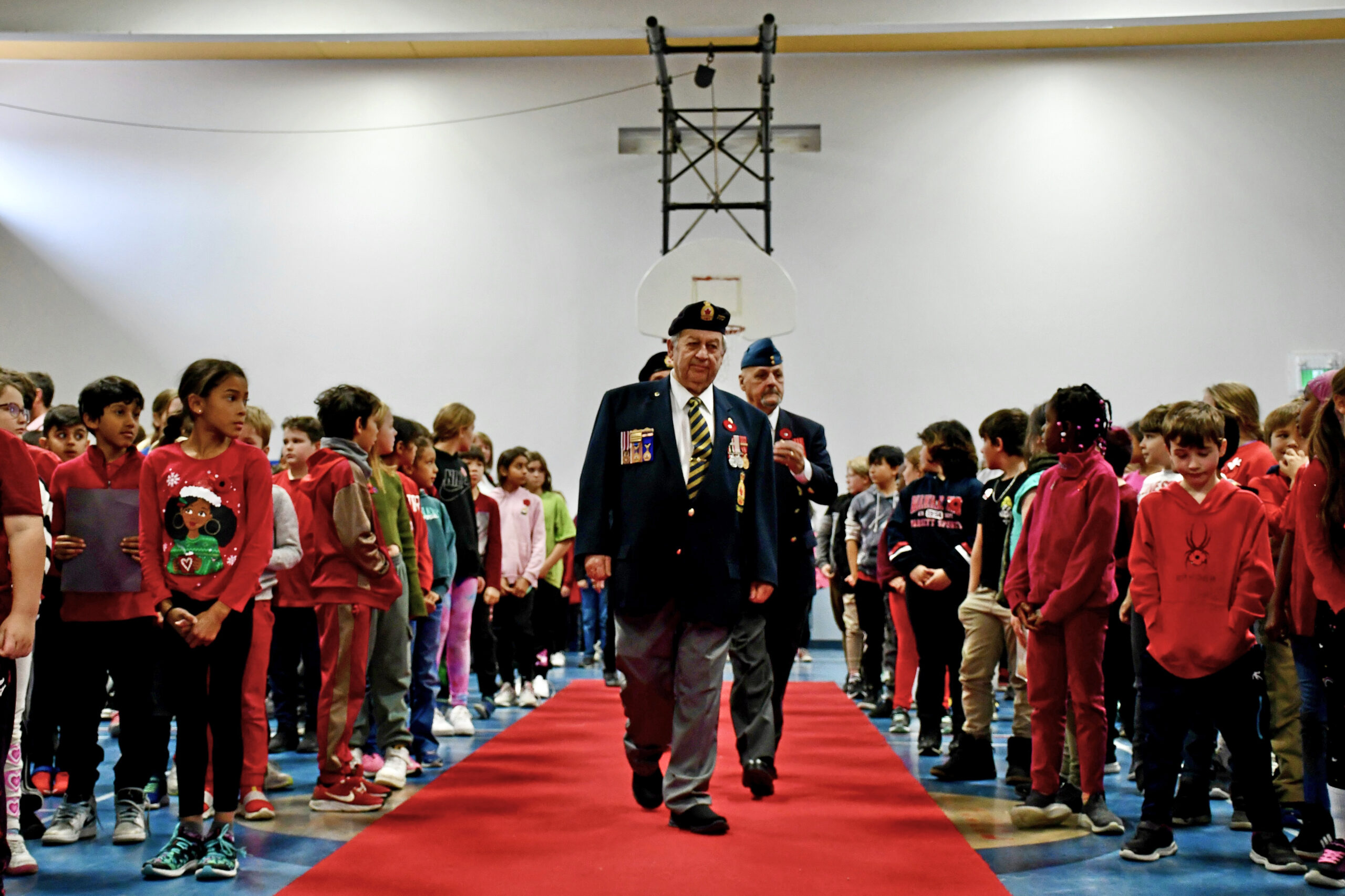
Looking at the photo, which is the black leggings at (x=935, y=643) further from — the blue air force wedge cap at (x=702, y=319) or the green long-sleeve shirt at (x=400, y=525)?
the green long-sleeve shirt at (x=400, y=525)

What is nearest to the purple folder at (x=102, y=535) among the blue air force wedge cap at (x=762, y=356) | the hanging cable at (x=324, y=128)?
the blue air force wedge cap at (x=762, y=356)

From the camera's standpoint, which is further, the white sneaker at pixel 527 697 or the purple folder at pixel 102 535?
the white sneaker at pixel 527 697

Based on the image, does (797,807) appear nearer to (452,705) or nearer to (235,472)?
(235,472)

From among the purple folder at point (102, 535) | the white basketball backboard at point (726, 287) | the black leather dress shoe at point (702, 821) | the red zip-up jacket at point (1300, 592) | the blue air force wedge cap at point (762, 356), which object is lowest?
the black leather dress shoe at point (702, 821)

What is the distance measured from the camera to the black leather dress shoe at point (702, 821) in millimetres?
3125

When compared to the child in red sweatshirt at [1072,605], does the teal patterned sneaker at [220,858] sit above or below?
below

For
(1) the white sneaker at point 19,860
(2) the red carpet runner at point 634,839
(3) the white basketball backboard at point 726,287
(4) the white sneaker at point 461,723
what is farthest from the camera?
(3) the white basketball backboard at point 726,287

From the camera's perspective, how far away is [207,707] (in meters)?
2.84

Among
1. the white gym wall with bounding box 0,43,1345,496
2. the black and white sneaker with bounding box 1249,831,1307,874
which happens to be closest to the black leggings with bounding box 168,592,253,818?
the black and white sneaker with bounding box 1249,831,1307,874

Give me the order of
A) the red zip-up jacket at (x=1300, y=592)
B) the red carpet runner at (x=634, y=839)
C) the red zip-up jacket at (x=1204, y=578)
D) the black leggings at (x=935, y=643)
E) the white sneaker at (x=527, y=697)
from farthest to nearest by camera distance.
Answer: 1. the white sneaker at (x=527, y=697)
2. the black leggings at (x=935, y=643)
3. the red zip-up jacket at (x=1204, y=578)
4. the red zip-up jacket at (x=1300, y=592)
5. the red carpet runner at (x=634, y=839)

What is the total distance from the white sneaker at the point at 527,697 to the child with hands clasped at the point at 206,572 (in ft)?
10.8

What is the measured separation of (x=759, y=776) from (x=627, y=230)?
26.7ft

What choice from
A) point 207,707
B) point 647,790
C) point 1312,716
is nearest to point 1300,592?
point 1312,716

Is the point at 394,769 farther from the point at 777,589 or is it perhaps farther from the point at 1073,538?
the point at 1073,538
